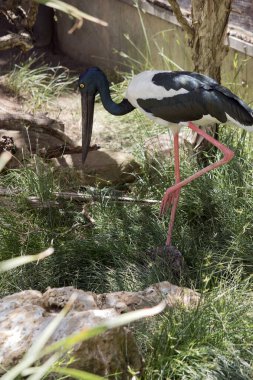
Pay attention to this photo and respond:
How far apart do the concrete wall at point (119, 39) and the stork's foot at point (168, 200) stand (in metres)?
1.97

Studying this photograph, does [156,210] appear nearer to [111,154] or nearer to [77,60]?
[111,154]

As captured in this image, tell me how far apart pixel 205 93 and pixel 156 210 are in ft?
2.95

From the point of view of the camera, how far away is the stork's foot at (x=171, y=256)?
3.64 meters

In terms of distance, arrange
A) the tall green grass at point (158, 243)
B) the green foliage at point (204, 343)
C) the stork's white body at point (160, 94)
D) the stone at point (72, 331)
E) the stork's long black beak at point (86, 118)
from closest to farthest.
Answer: the stone at point (72, 331) < the green foliage at point (204, 343) < the tall green grass at point (158, 243) < the stork's white body at point (160, 94) < the stork's long black beak at point (86, 118)

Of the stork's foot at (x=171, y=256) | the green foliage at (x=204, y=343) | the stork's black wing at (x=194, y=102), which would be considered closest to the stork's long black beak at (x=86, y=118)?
the stork's black wing at (x=194, y=102)

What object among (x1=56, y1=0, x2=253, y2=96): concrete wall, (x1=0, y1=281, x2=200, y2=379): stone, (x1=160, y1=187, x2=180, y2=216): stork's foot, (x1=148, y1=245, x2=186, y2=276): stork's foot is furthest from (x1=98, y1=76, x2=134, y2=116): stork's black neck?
(x1=0, y1=281, x2=200, y2=379): stone

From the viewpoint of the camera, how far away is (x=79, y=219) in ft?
13.8

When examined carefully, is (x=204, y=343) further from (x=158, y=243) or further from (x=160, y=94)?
(x=160, y=94)

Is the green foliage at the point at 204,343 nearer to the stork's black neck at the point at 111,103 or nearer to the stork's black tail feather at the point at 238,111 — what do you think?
the stork's black tail feather at the point at 238,111

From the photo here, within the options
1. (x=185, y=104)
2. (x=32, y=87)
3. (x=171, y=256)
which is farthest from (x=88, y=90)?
(x=32, y=87)

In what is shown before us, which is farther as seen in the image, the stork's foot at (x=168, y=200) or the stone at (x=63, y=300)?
the stork's foot at (x=168, y=200)

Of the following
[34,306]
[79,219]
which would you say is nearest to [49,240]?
[79,219]

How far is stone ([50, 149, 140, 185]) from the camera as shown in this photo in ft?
15.3

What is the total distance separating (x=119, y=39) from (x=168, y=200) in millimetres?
3643
